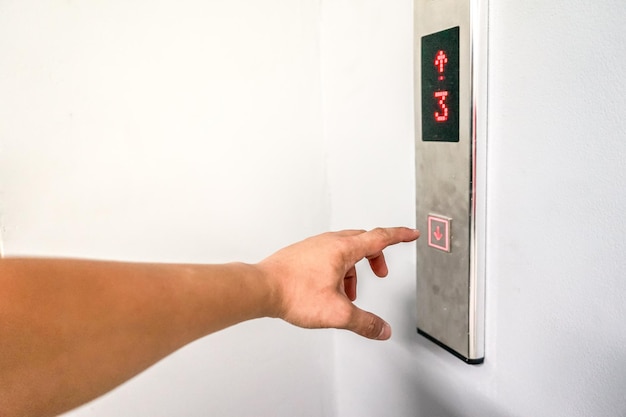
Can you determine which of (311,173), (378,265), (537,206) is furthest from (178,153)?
(537,206)

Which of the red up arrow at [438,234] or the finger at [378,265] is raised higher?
the red up arrow at [438,234]

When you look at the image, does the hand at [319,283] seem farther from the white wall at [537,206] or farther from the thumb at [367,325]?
the white wall at [537,206]

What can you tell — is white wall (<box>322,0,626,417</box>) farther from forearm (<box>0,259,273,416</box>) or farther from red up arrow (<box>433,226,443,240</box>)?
forearm (<box>0,259,273,416</box>)

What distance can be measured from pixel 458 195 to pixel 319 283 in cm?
23

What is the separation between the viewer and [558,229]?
62cm

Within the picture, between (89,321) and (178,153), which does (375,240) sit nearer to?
(89,321)

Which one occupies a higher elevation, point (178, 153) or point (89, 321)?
point (178, 153)

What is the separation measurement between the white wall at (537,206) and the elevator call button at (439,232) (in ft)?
0.20

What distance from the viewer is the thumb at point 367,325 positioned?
2.12 feet

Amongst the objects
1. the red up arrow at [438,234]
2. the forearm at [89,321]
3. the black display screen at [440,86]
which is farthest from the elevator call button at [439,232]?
the forearm at [89,321]

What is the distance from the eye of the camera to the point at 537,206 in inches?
25.4

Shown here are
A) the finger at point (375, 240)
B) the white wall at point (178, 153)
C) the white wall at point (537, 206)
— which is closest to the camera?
the white wall at point (537, 206)

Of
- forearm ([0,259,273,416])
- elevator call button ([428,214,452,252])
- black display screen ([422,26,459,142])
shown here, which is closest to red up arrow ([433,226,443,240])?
elevator call button ([428,214,452,252])

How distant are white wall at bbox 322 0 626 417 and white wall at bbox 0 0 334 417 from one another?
0.67 feet
